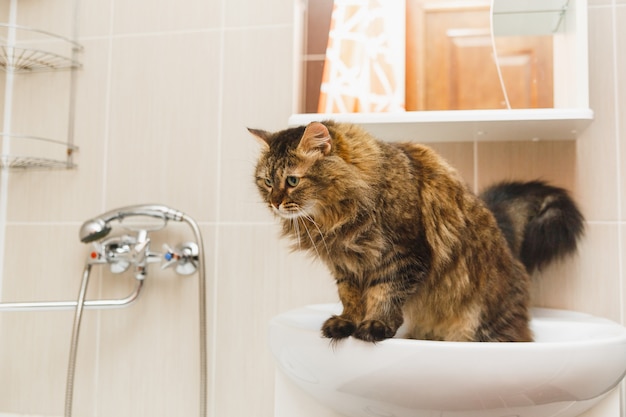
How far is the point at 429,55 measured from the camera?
4.10ft

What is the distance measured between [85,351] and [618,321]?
1.29 metres

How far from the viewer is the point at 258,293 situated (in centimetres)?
138

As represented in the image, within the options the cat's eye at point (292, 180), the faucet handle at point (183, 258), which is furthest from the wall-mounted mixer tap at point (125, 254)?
the cat's eye at point (292, 180)

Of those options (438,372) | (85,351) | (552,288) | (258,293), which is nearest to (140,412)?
(85,351)

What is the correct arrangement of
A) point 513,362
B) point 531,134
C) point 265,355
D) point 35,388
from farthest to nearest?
1. point 35,388
2. point 265,355
3. point 531,134
4. point 513,362

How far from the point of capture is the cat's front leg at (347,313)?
882 millimetres

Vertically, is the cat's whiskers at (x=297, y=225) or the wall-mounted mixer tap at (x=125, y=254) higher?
the cat's whiskers at (x=297, y=225)

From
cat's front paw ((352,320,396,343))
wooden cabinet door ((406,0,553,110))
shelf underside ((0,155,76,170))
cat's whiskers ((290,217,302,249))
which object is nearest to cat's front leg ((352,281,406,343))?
cat's front paw ((352,320,396,343))

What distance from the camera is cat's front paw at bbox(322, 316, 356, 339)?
0.87 m

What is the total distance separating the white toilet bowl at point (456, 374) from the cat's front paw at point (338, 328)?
14 mm

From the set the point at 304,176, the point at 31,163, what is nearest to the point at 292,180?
the point at 304,176

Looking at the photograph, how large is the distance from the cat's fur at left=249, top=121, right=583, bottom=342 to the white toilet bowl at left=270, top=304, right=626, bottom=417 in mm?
41

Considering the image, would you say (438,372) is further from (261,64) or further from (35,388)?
(35,388)

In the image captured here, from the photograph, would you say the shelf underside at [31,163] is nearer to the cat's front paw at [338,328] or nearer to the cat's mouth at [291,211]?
the cat's mouth at [291,211]
